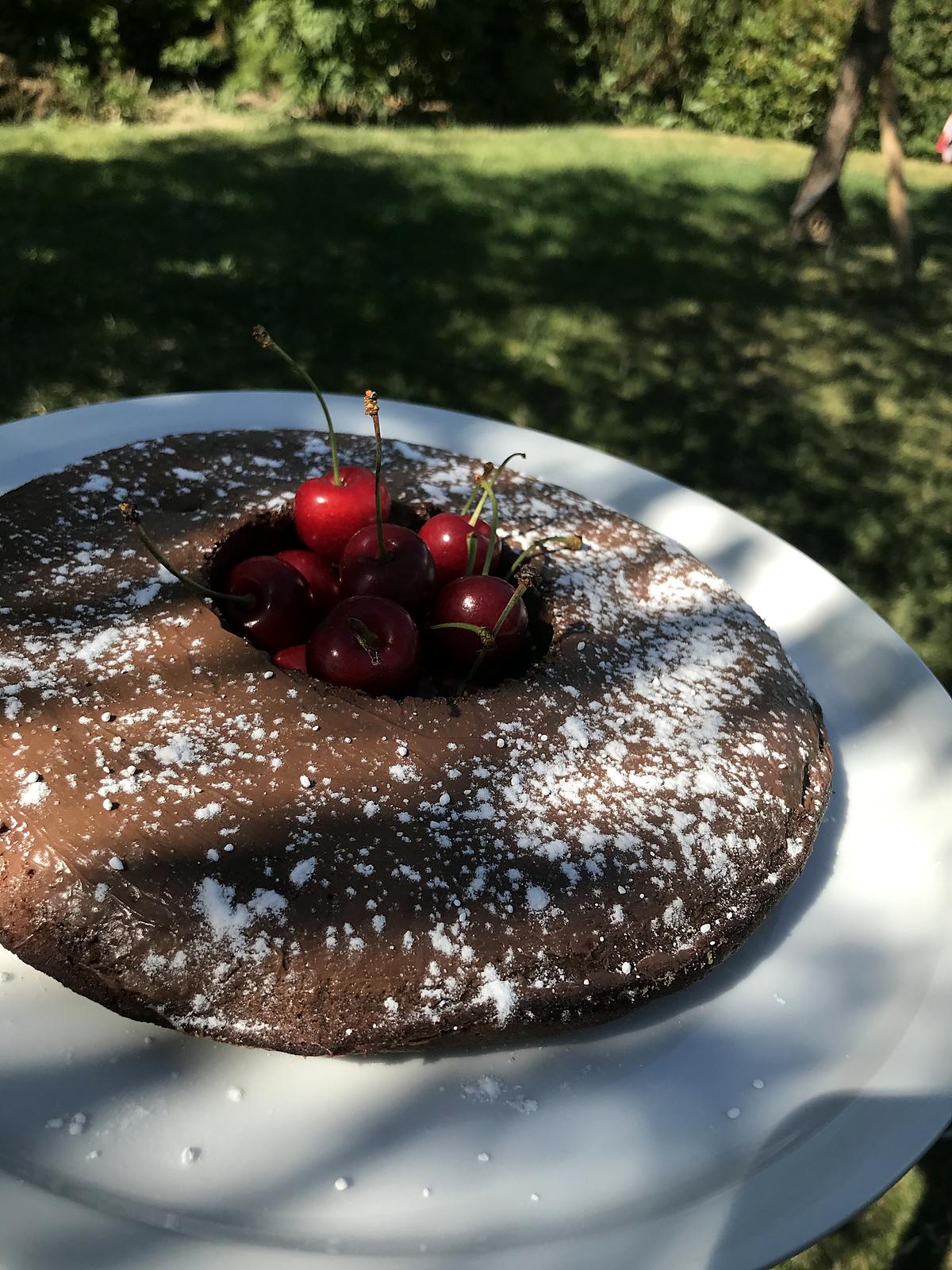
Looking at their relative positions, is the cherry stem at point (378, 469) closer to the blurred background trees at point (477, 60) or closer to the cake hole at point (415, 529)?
the cake hole at point (415, 529)

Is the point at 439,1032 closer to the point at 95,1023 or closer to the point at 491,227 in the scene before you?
the point at 95,1023

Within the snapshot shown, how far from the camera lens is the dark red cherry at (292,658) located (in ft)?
5.03

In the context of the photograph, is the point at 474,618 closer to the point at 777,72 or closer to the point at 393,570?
the point at 393,570

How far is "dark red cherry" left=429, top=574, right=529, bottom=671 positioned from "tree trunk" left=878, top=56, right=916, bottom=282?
508 cm

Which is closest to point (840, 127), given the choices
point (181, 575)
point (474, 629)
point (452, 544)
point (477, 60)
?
point (477, 60)

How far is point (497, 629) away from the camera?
147cm

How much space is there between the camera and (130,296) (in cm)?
463

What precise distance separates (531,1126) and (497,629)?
2.13 ft

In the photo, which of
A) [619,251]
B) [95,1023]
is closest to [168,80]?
[619,251]

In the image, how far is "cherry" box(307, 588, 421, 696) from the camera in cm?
142

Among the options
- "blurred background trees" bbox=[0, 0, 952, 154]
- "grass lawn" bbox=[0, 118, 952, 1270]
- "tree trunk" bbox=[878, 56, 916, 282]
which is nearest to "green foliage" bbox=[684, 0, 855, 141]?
"blurred background trees" bbox=[0, 0, 952, 154]

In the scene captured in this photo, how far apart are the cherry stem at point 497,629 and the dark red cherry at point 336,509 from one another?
30cm

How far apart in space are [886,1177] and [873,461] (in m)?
3.92

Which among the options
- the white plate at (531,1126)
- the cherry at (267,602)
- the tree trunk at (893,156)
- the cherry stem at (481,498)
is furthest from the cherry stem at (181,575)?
the tree trunk at (893,156)
